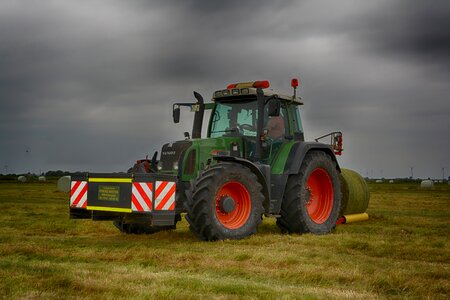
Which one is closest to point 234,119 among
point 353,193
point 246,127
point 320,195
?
point 246,127

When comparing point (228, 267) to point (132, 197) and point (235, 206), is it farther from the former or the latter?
point (235, 206)

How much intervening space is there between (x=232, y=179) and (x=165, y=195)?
1.21 metres

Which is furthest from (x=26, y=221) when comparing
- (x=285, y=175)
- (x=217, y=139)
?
(x=285, y=175)

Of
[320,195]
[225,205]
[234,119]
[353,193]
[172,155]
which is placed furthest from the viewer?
[353,193]

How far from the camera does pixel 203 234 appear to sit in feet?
30.2

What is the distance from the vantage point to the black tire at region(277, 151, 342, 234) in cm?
1086

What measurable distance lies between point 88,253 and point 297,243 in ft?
11.9

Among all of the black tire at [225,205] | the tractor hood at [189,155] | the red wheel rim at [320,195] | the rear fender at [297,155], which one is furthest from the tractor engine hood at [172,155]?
the red wheel rim at [320,195]

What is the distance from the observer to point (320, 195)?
1230cm

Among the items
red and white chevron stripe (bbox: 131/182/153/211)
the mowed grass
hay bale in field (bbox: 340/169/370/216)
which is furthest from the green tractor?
hay bale in field (bbox: 340/169/370/216)

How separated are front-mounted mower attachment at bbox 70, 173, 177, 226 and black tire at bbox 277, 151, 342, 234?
271cm

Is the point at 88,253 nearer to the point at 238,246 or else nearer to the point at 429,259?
the point at 238,246

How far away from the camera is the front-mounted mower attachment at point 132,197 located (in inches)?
356

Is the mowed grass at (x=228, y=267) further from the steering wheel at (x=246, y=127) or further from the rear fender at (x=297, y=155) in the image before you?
the steering wheel at (x=246, y=127)
